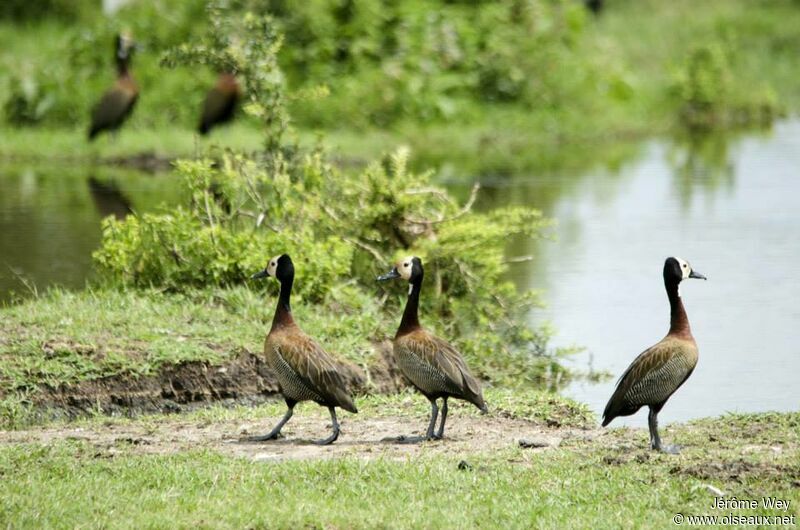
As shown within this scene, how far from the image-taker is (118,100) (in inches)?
831

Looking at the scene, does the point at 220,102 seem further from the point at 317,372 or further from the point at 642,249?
the point at 317,372

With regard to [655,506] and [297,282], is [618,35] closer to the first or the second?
[297,282]

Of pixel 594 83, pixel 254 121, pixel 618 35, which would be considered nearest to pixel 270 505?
pixel 254 121

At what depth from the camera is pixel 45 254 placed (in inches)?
577

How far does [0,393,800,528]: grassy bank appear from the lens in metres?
6.48

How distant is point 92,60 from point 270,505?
743 inches

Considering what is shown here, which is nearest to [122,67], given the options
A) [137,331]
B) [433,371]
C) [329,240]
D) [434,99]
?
[434,99]

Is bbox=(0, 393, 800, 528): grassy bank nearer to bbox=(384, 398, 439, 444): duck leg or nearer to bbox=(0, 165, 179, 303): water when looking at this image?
bbox=(384, 398, 439, 444): duck leg

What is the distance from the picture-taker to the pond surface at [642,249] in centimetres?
1111

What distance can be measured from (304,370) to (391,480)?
4.03 feet

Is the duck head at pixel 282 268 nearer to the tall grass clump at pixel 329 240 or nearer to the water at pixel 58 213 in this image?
the tall grass clump at pixel 329 240

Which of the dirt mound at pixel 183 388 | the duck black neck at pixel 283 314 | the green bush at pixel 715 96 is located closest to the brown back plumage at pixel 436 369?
the duck black neck at pixel 283 314

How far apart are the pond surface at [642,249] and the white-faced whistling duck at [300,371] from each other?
101 inches

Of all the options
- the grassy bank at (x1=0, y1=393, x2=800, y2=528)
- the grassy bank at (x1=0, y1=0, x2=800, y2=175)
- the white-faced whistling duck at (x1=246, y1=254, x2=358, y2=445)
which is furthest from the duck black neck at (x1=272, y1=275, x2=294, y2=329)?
the grassy bank at (x1=0, y1=0, x2=800, y2=175)
